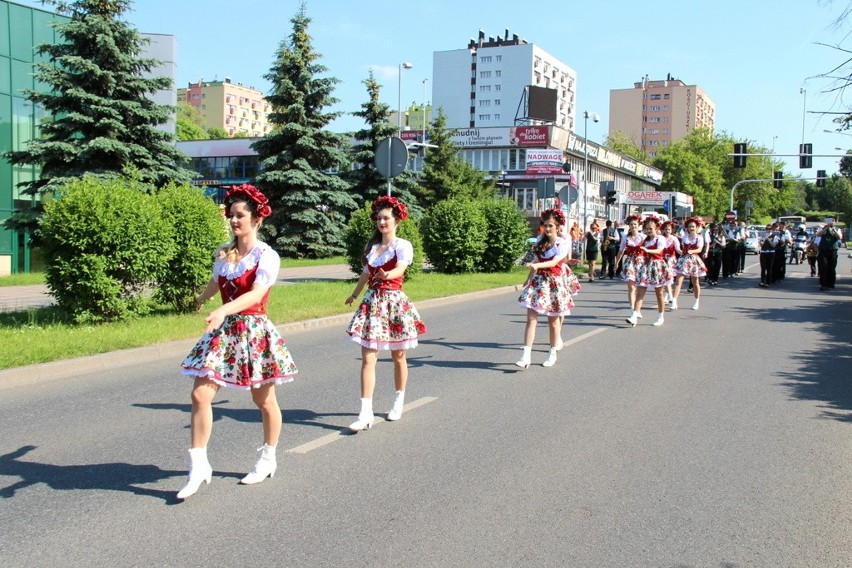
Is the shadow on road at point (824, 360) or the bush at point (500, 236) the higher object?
the bush at point (500, 236)

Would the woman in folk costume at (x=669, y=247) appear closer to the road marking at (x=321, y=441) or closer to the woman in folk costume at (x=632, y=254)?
the woman in folk costume at (x=632, y=254)

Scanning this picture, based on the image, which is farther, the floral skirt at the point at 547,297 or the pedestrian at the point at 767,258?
the pedestrian at the point at 767,258

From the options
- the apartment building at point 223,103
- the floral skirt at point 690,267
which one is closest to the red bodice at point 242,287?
the floral skirt at point 690,267

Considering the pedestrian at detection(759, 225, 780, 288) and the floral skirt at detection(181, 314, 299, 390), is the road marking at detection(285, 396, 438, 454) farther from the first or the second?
the pedestrian at detection(759, 225, 780, 288)

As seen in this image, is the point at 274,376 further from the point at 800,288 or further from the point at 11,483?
the point at 800,288

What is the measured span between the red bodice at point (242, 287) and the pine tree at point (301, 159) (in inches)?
1153

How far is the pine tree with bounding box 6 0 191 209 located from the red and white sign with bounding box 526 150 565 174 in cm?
4578

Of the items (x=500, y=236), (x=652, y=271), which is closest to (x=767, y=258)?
(x=500, y=236)

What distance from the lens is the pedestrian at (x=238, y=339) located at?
4535 millimetres

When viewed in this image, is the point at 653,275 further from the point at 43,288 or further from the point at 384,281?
the point at 43,288

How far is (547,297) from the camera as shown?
30.8 ft

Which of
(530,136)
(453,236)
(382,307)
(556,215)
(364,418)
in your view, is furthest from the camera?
(530,136)

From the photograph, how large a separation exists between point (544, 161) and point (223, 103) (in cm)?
10540

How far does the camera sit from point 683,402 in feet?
24.6
